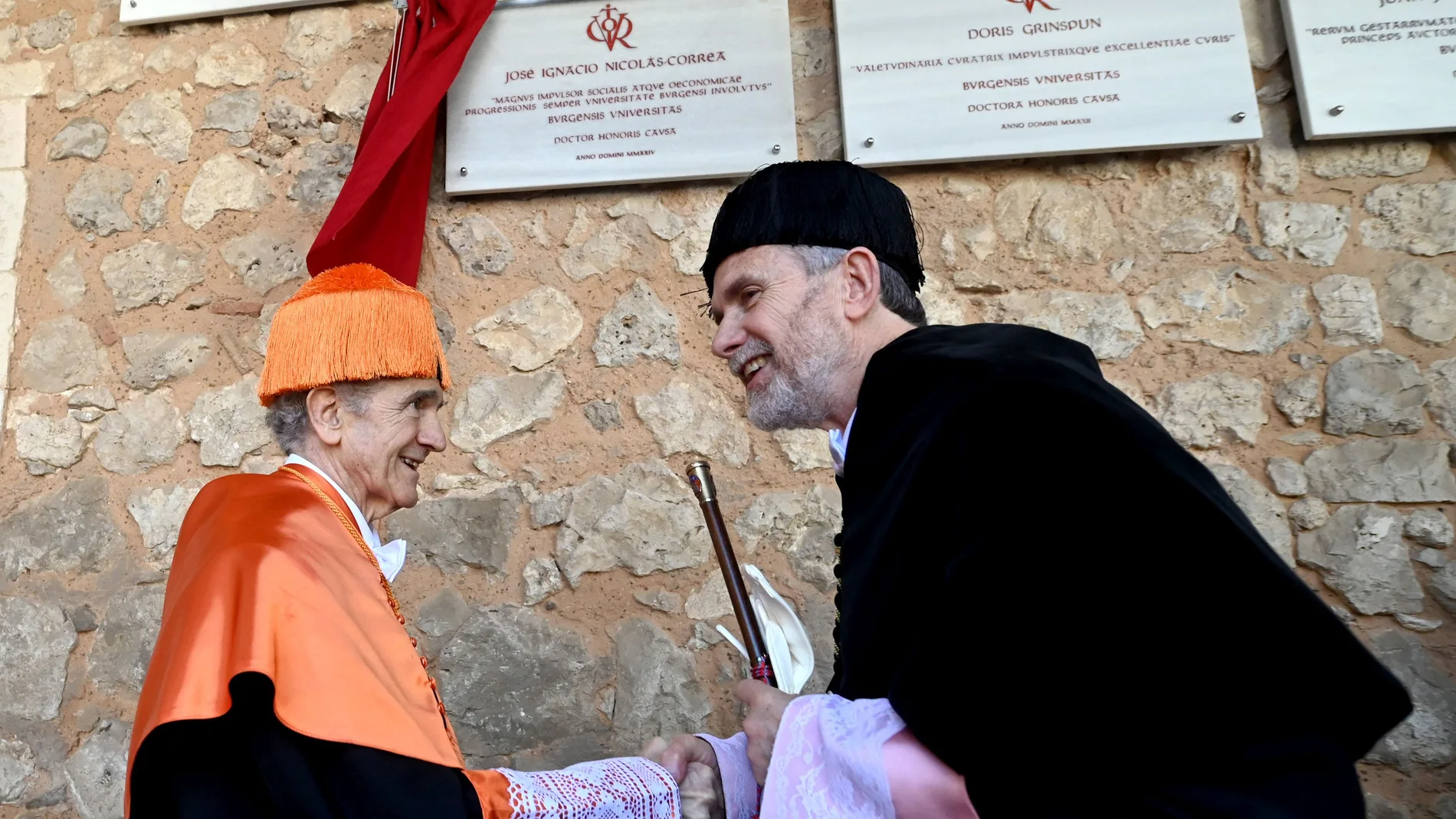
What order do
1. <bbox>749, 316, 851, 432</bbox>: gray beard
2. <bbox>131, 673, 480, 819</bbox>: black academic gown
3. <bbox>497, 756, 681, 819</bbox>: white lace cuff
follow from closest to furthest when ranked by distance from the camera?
<bbox>131, 673, 480, 819</bbox>: black academic gown, <bbox>497, 756, 681, 819</bbox>: white lace cuff, <bbox>749, 316, 851, 432</bbox>: gray beard

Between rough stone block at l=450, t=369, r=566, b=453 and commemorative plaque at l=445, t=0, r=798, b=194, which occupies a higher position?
commemorative plaque at l=445, t=0, r=798, b=194

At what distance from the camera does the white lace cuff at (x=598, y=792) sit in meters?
1.62

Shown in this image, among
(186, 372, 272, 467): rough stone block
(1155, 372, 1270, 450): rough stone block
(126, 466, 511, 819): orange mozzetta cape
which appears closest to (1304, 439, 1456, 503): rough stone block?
(1155, 372, 1270, 450): rough stone block

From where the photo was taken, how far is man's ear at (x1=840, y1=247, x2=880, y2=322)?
1821 millimetres

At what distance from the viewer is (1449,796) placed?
2357 millimetres

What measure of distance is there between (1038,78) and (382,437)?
7.10 feet

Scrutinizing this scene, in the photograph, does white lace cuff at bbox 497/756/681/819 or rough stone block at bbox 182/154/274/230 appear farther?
rough stone block at bbox 182/154/274/230

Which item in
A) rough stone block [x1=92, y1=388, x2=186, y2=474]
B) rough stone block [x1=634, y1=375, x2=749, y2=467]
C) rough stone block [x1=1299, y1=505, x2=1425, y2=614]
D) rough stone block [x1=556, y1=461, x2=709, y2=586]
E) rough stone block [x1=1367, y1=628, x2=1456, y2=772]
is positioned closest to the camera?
rough stone block [x1=1367, y1=628, x2=1456, y2=772]

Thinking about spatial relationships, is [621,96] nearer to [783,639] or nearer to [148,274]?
[148,274]

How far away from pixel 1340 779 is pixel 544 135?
2681 millimetres

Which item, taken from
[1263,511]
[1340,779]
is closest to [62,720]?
[1340,779]

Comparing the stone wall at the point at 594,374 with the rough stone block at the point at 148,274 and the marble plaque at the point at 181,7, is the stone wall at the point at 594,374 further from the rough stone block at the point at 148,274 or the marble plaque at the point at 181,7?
the marble plaque at the point at 181,7

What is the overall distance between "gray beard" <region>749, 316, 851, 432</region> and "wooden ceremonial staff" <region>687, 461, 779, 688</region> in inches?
10.2

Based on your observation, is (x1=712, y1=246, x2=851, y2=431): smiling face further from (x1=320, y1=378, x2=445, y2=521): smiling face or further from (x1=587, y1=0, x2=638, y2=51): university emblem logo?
(x1=587, y1=0, x2=638, y2=51): university emblem logo
